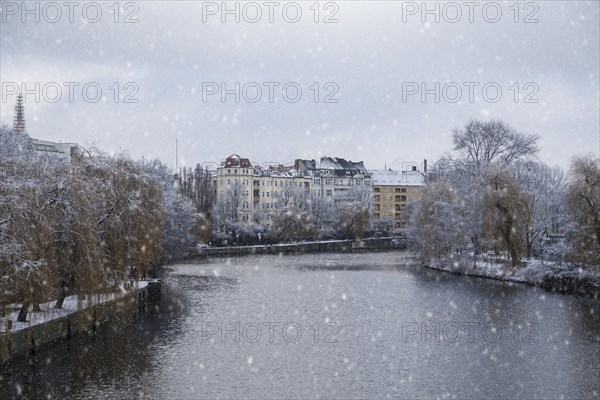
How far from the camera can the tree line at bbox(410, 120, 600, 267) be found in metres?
35.2

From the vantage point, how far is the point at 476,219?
155 feet

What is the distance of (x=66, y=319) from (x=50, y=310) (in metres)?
0.78

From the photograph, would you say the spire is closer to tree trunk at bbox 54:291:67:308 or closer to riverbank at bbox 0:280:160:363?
riverbank at bbox 0:280:160:363

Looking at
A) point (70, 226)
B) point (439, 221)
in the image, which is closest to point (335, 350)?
point (70, 226)

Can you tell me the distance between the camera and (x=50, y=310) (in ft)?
77.3

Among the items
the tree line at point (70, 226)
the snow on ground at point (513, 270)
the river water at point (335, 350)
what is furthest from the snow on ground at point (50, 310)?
the snow on ground at point (513, 270)

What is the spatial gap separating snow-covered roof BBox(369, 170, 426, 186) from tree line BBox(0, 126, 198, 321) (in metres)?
99.5

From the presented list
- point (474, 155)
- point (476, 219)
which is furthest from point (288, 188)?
point (476, 219)

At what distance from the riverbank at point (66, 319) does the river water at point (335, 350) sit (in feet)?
1.82

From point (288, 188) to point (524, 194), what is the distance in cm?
7222

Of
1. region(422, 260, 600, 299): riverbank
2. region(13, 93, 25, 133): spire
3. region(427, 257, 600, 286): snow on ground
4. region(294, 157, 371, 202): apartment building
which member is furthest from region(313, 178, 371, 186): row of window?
region(422, 260, 600, 299): riverbank

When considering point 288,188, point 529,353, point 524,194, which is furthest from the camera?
point 288,188

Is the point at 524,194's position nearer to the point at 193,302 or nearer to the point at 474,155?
the point at 474,155

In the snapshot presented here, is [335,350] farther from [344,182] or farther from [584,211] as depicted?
[344,182]
